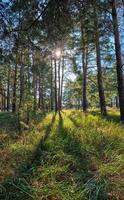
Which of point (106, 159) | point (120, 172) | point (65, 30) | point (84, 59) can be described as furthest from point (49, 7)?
point (84, 59)

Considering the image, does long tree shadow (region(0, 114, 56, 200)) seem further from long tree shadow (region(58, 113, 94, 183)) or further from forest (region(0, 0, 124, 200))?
long tree shadow (region(58, 113, 94, 183))

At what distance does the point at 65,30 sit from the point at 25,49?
1.53 meters

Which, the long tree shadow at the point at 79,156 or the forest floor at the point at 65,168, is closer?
the forest floor at the point at 65,168

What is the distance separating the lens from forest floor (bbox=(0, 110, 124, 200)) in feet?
15.6

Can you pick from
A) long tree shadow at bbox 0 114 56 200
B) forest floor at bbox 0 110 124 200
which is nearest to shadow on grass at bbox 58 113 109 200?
forest floor at bbox 0 110 124 200

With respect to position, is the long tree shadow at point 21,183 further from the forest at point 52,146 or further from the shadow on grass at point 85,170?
the shadow on grass at point 85,170

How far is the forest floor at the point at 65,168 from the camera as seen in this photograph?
4.76 m

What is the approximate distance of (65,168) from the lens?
590 centimetres

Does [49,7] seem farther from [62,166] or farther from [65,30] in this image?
[62,166]

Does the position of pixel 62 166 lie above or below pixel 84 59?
below

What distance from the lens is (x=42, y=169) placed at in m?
5.86

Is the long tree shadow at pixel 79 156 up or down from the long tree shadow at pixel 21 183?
up

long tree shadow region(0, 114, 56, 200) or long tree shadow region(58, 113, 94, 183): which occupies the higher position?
long tree shadow region(58, 113, 94, 183)

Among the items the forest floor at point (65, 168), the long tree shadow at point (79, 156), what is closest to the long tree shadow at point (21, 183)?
the forest floor at point (65, 168)
